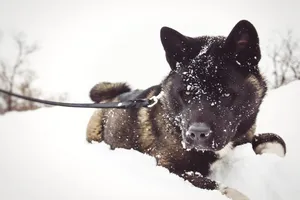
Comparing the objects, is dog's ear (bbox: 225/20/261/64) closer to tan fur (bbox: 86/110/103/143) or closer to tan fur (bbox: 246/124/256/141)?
tan fur (bbox: 246/124/256/141)

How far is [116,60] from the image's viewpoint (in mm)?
4457

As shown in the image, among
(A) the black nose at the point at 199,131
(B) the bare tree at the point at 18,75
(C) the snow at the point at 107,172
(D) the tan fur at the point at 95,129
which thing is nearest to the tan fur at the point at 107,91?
(D) the tan fur at the point at 95,129

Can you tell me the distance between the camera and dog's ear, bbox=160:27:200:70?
7.79 feet

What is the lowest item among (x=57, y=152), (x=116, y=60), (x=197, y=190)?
(x=197, y=190)

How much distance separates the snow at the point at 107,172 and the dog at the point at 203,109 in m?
0.13

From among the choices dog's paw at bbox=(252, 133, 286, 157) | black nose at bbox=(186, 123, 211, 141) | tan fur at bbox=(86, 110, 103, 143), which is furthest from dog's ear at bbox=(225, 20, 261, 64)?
tan fur at bbox=(86, 110, 103, 143)

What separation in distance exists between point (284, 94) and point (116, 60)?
87.8 inches

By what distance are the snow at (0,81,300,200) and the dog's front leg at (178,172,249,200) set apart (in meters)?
0.06

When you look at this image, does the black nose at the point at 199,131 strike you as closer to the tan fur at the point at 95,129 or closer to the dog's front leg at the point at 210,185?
the dog's front leg at the point at 210,185

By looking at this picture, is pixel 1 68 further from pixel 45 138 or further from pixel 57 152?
pixel 57 152

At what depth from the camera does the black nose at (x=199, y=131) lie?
197 cm

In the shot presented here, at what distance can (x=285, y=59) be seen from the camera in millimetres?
3020

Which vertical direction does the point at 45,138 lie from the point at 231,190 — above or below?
above

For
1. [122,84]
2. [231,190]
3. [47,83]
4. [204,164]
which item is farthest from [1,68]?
[231,190]
